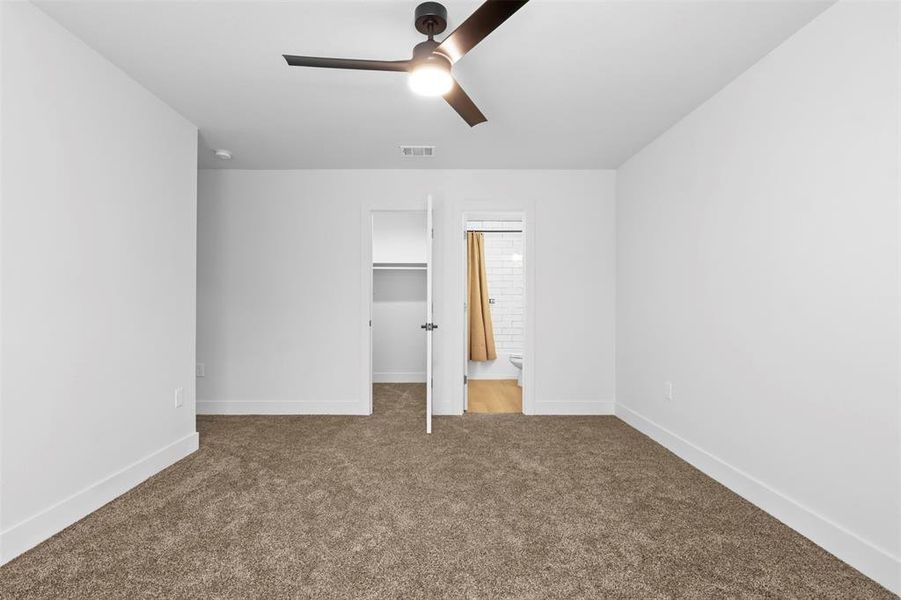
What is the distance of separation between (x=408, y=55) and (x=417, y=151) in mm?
1408

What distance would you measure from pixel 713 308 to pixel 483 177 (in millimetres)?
2315

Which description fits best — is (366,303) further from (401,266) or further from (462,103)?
(462,103)

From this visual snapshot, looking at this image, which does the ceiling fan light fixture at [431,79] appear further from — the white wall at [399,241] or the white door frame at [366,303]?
the white wall at [399,241]

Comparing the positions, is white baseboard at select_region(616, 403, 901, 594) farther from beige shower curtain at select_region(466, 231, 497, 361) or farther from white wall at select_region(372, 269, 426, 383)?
white wall at select_region(372, 269, 426, 383)

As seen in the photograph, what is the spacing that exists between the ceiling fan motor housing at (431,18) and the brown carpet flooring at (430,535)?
87.7 inches

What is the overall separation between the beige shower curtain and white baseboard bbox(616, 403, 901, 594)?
9.63 ft

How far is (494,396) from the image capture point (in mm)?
4836

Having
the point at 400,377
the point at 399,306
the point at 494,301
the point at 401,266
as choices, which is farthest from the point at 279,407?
the point at 494,301

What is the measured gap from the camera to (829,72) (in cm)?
183

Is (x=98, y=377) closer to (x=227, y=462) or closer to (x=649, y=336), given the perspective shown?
(x=227, y=462)

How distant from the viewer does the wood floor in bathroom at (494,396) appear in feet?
14.1

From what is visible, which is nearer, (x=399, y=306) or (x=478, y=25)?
(x=478, y=25)

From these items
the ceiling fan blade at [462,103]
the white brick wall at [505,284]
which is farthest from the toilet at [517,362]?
the ceiling fan blade at [462,103]

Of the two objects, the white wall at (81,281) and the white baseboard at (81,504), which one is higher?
the white wall at (81,281)
